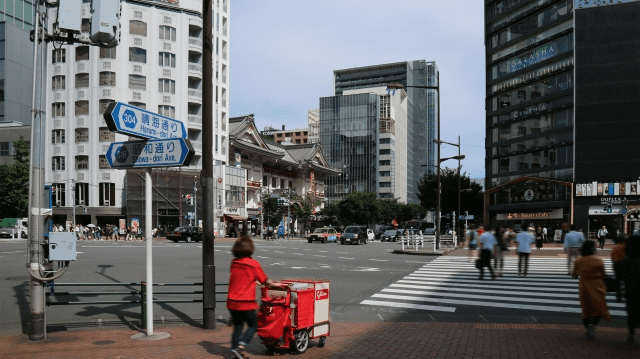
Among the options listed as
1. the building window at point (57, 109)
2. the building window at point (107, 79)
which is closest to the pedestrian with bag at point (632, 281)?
the building window at point (107, 79)

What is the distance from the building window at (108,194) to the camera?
5953 centimetres

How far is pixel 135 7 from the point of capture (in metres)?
60.2

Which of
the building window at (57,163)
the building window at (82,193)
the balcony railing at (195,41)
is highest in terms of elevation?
the balcony railing at (195,41)

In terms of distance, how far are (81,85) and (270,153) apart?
25.0 meters

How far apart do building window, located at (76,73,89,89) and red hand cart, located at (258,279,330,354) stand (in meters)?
59.3

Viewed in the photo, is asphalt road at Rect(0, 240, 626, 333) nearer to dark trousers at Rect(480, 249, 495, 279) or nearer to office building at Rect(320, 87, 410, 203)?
dark trousers at Rect(480, 249, 495, 279)

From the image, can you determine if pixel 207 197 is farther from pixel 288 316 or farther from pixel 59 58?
pixel 59 58

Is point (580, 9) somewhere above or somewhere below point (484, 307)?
above

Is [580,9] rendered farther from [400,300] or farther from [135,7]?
[400,300]

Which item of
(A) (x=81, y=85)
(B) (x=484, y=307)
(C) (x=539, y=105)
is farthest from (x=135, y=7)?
(B) (x=484, y=307)

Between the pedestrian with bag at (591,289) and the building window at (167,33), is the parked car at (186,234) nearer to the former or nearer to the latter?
the building window at (167,33)

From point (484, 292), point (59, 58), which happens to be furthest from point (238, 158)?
point (484, 292)

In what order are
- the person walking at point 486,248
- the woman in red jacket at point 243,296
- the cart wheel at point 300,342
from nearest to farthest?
the woman in red jacket at point 243,296 → the cart wheel at point 300,342 → the person walking at point 486,248

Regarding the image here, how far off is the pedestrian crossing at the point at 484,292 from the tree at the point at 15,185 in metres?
52.4
